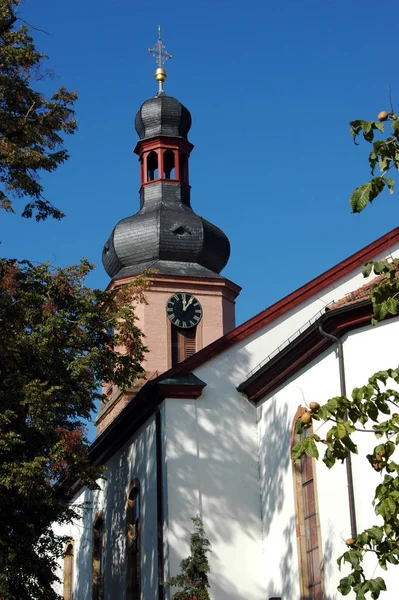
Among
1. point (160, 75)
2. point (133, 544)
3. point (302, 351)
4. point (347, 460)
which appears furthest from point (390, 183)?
point (160, 75)

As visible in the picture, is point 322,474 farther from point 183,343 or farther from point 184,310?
point 184,310

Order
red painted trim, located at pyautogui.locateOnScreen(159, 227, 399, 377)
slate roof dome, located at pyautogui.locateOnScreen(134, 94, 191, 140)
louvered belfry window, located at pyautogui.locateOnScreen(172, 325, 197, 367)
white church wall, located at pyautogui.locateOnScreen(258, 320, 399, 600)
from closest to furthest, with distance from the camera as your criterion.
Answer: white church wall, located at pyautogui.locateOnScreen(258, 320, 399, 600)
red painted trim, located at pyautogui.locateOnScreen(159, 227, 399, 377)
louvered belfry window, located at pyautogui.locateOnScreen(172, 325, 197, 367)
slate roof dome, located at pyautogui.locateOnScreen(134, 94, 191, 140)

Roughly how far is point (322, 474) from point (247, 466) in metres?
3.39

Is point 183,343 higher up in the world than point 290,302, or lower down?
higher up

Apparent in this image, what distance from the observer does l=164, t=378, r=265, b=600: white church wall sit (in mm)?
19641

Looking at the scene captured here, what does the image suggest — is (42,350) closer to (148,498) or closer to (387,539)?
(148,498)

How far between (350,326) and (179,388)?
187 inches

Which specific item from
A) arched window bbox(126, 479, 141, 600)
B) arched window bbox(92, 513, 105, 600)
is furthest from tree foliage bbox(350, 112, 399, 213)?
arched window bbox(92, 513, 105, 600)

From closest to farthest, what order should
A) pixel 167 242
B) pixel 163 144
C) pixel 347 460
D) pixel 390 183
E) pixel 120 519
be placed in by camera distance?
1. pixel 390 183
2. pixel 347 460
3. pixel 120 519
4. pixel 167 242
5. pixel 163 144

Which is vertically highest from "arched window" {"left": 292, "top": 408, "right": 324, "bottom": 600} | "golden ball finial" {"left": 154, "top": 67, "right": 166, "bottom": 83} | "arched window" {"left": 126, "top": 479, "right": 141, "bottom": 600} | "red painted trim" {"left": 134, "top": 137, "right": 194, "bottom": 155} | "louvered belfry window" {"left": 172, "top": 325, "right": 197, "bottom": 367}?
"golden ball finial" {"left": 154, "top": 67, "right": 166, "bottom": 83}

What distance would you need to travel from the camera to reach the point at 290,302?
21906mm

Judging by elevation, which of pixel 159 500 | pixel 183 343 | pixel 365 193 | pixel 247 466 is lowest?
pixel 365 193

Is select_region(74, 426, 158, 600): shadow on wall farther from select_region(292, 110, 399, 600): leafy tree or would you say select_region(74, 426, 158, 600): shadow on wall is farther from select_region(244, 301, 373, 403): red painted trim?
select_region(292, 110, 399, 600): leafy tree

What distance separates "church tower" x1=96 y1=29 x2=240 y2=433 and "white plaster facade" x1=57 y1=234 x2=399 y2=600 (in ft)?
29.0
